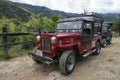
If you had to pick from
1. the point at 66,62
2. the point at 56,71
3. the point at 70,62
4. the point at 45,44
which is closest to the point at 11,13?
the point at 45,44

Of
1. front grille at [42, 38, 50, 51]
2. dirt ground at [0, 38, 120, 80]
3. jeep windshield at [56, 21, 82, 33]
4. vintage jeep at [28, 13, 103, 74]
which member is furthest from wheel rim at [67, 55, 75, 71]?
jeep windshield at [56, 21, 82, 33]

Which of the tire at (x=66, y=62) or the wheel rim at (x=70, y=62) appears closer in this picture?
the tire at (x=66, y=62)

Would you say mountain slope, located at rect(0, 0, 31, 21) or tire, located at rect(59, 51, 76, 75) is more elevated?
mountain slope, located at rect(0, 0, 31, 21)

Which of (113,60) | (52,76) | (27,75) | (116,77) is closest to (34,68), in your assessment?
(27,75)

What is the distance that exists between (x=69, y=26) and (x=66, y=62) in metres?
2.11

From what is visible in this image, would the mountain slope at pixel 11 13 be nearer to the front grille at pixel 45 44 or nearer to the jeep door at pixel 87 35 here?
the jeep door at pixel 87 35

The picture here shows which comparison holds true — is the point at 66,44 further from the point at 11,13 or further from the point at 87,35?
the point at 11,13

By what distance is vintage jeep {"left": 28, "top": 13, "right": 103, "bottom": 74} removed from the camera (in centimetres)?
562

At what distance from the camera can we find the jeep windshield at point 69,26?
6852 mm

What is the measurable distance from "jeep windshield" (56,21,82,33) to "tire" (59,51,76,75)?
143 centimetres

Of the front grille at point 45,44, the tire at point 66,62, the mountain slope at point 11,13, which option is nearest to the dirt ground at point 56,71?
the tire at point 66,62

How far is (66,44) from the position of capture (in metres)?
5.89

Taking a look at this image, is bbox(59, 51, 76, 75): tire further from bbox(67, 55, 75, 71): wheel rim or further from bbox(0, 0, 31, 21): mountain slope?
bbox(0, 0, 31, 21): mountain slope

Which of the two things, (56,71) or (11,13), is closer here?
(56,71)
